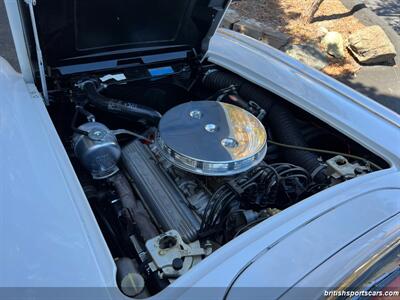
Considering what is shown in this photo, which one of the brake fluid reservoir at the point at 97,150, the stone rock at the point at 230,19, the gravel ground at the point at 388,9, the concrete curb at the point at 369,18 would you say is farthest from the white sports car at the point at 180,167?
the gravel ground at the point at 388,9

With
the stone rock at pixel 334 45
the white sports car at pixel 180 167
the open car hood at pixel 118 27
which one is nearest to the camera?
the white sports car at pixel 180 167

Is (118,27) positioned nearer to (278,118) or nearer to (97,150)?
(97,150)

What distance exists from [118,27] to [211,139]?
27.5 inches

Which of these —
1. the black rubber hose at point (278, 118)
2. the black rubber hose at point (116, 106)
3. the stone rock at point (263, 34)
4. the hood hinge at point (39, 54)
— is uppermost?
the hood hinge at point (39, 54)

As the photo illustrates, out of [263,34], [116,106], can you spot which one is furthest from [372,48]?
[116,106]

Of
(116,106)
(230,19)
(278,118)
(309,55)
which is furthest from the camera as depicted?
(230,19)

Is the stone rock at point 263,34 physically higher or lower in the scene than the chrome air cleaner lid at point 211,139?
lower

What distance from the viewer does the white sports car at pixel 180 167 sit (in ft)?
3.61

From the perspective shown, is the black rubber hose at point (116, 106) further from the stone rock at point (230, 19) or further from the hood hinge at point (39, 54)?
the stone rock at point (230, 19)

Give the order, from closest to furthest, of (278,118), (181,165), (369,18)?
(181,165), (278,118), (369,18)

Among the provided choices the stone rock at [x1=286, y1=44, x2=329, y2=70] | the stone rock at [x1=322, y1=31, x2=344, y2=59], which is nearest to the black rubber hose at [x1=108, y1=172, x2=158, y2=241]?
the stone rock at [x1=286, y1=44, x2=329, y2=70]

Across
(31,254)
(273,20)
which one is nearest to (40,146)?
(31,254)

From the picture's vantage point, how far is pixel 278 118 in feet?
6.55

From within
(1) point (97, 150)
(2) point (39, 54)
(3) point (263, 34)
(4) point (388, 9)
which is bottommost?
(4) point (388, 9)
